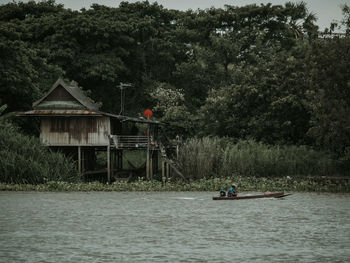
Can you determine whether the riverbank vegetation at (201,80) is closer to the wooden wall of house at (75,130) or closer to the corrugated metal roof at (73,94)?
the wooden wall of house at (75,130)

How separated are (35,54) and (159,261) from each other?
35.0 metres

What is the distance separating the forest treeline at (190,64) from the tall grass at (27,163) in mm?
6494

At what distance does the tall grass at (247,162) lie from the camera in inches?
1670

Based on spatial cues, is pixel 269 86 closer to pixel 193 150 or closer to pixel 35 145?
pixel 193 150

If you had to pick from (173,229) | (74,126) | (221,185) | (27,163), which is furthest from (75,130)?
(173,229)

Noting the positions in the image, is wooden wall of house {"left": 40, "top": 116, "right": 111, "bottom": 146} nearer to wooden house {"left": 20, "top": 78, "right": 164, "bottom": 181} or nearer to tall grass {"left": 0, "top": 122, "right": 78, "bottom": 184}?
wooden house {"left": 20, "top": 78, "right": 164, "bottom": 181}

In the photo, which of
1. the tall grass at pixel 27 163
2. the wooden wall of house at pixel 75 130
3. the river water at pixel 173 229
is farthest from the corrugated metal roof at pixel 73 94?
the river water at pixel 173 229

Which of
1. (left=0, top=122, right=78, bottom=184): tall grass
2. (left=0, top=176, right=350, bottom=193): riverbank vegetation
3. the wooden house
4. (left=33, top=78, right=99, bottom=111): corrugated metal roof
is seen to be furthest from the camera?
the wooden house

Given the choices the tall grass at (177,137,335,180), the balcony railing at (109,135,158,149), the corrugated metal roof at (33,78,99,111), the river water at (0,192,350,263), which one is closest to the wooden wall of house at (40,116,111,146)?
the balcony railing at (109,135,158,149)

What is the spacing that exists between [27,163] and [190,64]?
21794 mm

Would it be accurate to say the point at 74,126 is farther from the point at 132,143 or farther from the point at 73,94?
the point at 132,143

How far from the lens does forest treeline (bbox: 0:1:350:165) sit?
46.1 meters

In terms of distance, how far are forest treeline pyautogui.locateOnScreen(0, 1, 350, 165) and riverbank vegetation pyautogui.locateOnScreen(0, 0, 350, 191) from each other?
0.33ft

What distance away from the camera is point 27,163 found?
4081 cm
